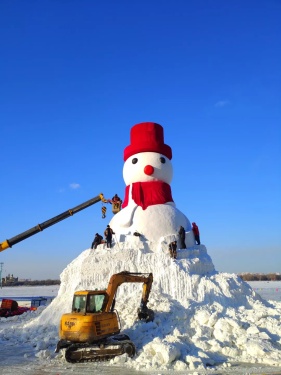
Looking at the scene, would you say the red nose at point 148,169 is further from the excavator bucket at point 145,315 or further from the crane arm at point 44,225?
the excavator bucket at point 145,315

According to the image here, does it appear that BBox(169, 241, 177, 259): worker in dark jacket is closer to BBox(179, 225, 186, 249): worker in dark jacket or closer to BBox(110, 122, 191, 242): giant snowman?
BBox(110, 122, 191, 242): giant snowman

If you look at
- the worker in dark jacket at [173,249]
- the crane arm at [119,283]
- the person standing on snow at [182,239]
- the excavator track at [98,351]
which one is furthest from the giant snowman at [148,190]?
the excavator track at [98,351]

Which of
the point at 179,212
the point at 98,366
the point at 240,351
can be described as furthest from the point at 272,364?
the point at 179,212

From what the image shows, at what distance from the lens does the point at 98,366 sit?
30.7 feet

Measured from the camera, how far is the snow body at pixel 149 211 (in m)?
16.1

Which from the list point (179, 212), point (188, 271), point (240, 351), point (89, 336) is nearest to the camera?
point (89, 336)

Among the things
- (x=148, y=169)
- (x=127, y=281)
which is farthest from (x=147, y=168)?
(x=127, y=281)

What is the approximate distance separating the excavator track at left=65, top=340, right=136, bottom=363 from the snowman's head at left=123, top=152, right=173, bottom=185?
30.3 feet

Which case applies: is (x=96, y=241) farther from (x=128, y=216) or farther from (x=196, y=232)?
(x=196, y=232)

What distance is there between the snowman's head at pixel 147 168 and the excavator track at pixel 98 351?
30.3 ft

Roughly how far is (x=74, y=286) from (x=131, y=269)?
2487 mm

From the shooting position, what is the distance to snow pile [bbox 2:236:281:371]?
9.63 meters

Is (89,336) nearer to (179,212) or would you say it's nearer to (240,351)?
(240,351)

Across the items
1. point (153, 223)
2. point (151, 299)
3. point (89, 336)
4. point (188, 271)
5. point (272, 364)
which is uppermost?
point (153, 223)
